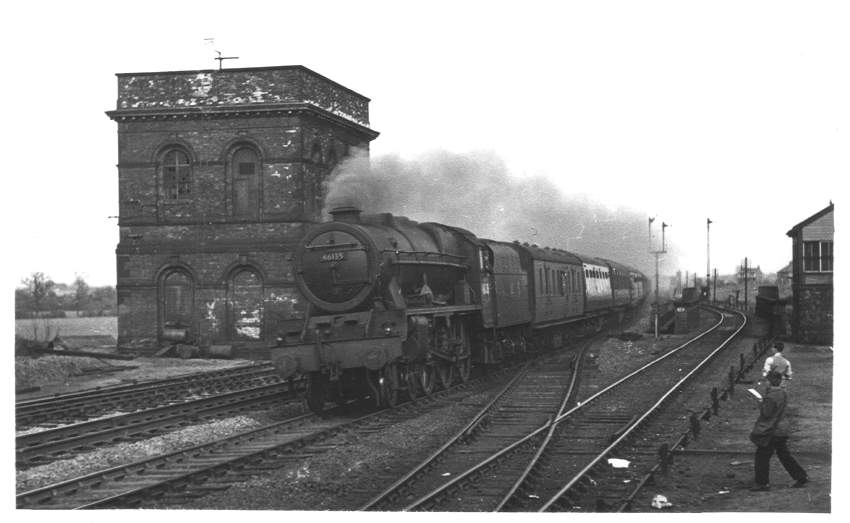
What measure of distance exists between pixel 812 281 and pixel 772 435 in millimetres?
16253

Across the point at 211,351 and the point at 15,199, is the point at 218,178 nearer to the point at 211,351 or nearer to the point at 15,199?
the point at 211,351

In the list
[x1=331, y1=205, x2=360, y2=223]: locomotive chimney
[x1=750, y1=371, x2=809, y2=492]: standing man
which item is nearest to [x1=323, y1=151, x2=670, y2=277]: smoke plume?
[x1=331, y1=205, x2=360, y2=223]: locomotive chimney

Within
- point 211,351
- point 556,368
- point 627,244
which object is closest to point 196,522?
point 556,368

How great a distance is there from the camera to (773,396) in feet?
28.8

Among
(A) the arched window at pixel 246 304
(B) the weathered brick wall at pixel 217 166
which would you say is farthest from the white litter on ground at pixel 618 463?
(B) the weathered brick wall at pixel 217 166

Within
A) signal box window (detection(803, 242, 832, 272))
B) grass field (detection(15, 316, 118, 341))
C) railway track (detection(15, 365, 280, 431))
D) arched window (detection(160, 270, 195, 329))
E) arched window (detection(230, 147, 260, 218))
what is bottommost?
railway track (detection(15, 365, 280, 431))

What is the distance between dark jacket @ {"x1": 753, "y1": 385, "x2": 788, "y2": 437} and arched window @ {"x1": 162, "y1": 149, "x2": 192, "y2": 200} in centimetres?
2197

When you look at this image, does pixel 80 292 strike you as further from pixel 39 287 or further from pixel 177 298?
pixel 39 287

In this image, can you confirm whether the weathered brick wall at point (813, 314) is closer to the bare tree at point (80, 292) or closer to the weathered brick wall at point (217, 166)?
the weathered brick wall at point (217, 166)

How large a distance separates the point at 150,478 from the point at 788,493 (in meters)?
7.09

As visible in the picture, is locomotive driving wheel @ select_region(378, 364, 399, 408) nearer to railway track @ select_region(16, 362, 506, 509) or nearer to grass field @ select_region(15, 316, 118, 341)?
railway track @ select_region(16, 362, 506, 509)

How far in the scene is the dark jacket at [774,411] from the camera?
8.74m

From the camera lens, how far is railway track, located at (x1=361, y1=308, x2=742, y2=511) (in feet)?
27.7

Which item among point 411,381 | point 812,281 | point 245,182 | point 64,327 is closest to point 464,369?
point 411,381
